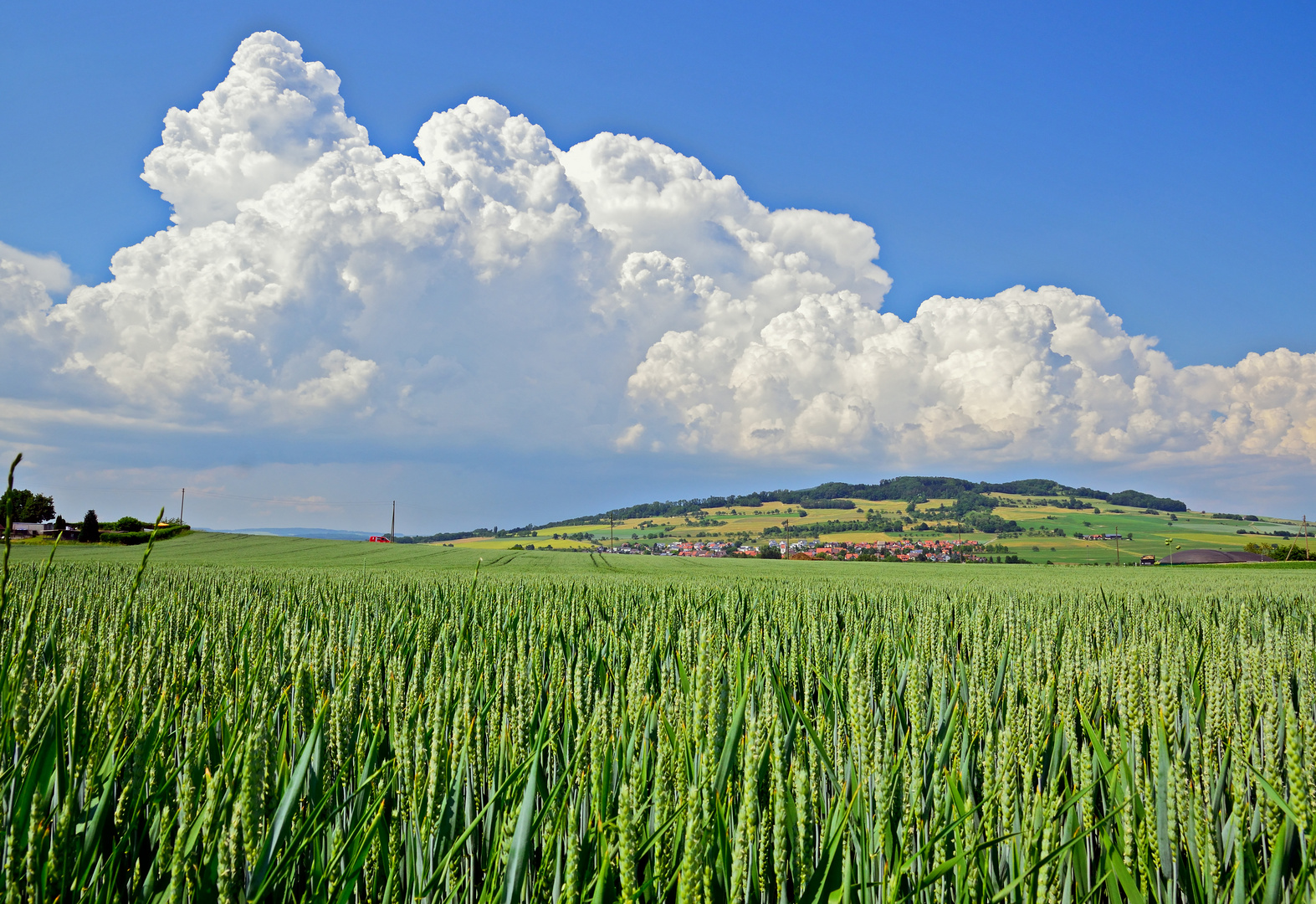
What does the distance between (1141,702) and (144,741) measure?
336 centimetres

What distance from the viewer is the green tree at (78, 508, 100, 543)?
45750 millimetres

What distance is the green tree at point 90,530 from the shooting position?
4575cm

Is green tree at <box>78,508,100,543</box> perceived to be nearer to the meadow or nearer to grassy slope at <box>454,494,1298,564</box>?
grassy slope at <box>454,494,1298,564</box>

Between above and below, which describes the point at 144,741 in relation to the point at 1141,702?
above

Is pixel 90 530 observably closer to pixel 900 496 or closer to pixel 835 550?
pixel 835 550

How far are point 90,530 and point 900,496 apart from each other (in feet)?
362

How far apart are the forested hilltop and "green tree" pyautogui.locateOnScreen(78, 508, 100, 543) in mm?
61704

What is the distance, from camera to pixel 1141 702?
100 inches

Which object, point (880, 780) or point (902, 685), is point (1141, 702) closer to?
point (902, 685)

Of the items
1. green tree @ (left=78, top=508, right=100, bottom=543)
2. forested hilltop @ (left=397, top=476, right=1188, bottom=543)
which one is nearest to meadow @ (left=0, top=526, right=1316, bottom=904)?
green tree @ (left=78, top=508, right=100, bottom=543)

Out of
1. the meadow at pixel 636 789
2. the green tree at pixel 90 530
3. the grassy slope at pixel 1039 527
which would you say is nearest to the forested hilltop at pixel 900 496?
the grassy slope at pixel 1039 527

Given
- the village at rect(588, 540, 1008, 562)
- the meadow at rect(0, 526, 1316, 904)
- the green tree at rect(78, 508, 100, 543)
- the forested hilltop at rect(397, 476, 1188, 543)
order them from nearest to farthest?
the meadow at rect(0, 526, 1316, 904) → the green tree at rect(78, 508, 100, 543) → the village at rect(588, 540, 1008, 562) → the forested hilltop at rect(397, 476, 1188, 543)

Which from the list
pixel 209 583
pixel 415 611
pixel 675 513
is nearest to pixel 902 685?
pixel 415 611

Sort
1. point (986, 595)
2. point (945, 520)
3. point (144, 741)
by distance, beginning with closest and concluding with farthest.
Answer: point (144, 741)
point (986, 595)
point (945, 520)
